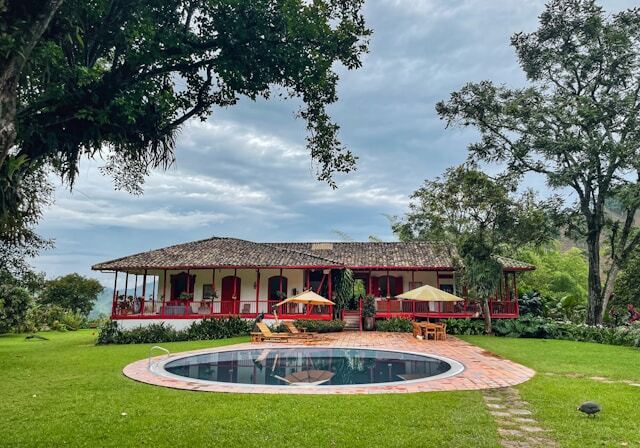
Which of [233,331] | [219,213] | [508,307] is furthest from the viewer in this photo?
[219,213]

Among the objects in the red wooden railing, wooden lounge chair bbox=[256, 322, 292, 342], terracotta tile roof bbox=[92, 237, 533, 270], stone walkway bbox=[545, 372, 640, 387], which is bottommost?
wooden lounge chair bbox=[256, 322, 292, 342]

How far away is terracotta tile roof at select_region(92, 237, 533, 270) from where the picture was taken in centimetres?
2225

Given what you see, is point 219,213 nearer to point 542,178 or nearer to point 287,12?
point 542,178

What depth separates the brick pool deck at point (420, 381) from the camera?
28.6ft

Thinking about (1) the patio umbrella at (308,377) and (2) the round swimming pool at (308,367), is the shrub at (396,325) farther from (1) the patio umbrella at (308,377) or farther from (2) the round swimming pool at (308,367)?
(1) the patio umbrella at (308,377)

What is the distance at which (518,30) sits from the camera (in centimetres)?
2583

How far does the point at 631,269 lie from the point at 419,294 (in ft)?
58.9

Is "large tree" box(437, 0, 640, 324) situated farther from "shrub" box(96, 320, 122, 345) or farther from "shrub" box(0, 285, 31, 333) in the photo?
"shrub" box(0, 285, 31, 333)

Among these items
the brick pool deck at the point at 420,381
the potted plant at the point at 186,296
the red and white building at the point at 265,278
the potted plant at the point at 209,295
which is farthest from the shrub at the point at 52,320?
the brick pool deck at the point at 420,381

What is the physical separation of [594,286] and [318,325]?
50.2 feet

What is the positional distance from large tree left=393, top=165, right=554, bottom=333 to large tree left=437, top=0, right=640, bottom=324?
3.20 meters

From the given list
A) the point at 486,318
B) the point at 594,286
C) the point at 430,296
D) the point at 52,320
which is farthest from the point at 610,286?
the point at 52,320

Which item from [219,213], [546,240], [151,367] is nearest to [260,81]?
[151,367]

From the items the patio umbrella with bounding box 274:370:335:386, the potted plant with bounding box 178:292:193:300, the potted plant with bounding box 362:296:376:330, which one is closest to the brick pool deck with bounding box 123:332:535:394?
the patio umbrella with bounding box 274:370:335:386
